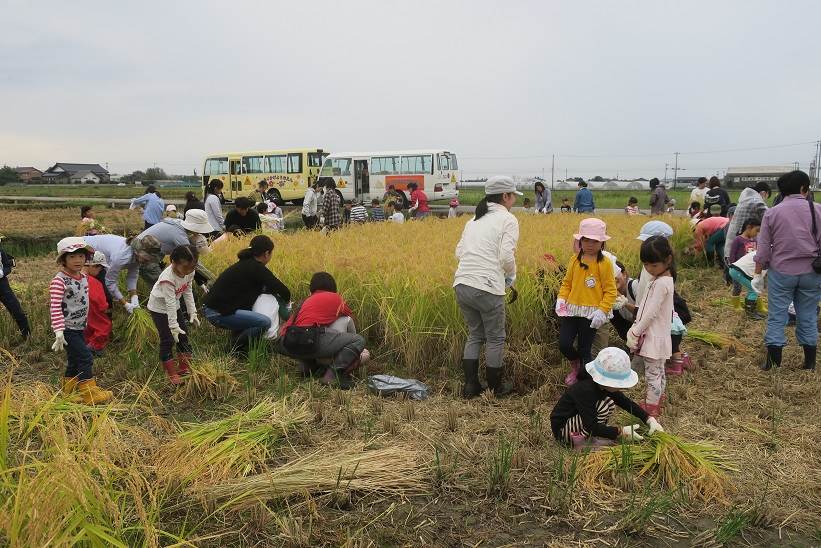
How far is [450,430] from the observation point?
3555 mm

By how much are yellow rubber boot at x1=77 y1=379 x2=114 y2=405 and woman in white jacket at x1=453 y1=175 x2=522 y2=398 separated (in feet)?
8.58

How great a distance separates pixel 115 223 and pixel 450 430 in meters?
14.1

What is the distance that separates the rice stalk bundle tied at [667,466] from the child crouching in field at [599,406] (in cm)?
13

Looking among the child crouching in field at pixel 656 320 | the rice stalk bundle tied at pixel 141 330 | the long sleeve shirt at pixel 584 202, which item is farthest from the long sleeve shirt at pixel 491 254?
the long sleeve shirt at pixel 584 202

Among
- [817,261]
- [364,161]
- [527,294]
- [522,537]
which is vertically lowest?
[522,537]

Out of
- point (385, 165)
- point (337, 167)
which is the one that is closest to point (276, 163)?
point (337, 167)

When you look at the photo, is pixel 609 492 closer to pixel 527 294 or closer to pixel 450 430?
pixel 450 430

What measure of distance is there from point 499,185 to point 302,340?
1915 mm

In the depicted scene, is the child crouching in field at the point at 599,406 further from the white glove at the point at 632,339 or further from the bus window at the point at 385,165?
the bus window at the point at 385,165

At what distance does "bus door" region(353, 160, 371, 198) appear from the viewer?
23.6 m

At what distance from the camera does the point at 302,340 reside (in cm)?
439

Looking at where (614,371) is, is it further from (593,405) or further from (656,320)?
(656,320)

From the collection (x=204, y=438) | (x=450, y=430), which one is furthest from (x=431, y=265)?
(x=204, y=438)

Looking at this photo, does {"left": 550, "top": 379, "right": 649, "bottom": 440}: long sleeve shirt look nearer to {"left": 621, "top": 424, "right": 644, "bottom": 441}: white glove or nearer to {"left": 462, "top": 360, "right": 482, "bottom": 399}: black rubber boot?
{"left": 621, "top": 424, "right": 644, "bottom": 441}: white glove
